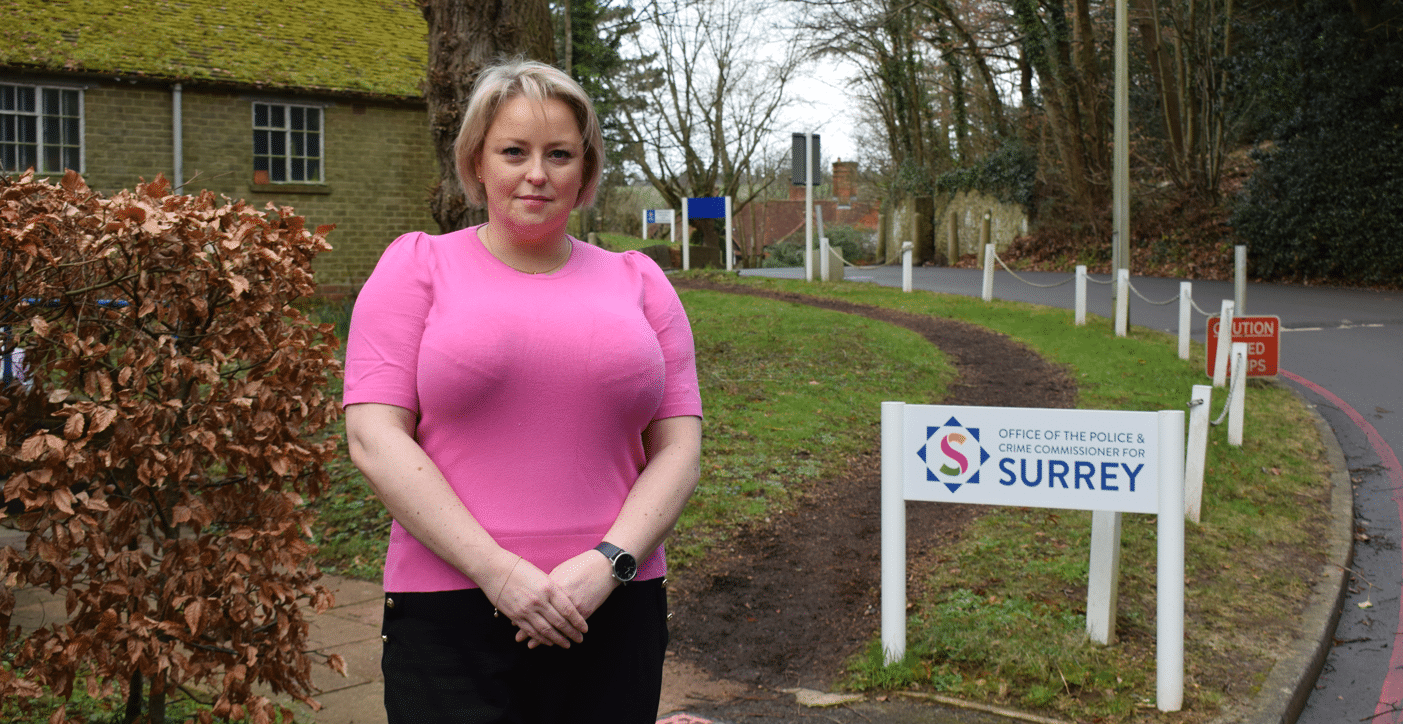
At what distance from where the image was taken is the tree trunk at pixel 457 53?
282 inches

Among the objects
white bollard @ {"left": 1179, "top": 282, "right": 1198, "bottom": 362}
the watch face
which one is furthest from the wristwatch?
white bollard @ {"left": 1179, "top": 282, "right": 1198, "bottom": 362}

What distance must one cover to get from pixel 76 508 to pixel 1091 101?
27611 millimetres

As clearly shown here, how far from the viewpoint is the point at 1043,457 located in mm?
4570

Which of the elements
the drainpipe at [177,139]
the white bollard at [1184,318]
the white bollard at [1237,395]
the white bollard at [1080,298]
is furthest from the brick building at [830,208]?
the white bollard at [1237,395]

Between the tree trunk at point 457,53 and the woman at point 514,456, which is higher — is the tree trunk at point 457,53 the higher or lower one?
the higher one

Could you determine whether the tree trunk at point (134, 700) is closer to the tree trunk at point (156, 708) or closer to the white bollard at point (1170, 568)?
the tree trunk at point (156, 708)

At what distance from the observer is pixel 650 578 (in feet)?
7.34

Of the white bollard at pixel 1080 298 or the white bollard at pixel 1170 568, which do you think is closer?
the white bollard at pixel 1170 568

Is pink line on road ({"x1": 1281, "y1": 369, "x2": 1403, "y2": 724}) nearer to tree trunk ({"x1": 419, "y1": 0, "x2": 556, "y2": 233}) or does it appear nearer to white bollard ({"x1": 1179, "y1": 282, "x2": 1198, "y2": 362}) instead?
white bollard ({"x1": 1179, "y1": 282, "x2": 1198, "y2": 362})

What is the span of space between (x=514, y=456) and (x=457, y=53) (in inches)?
227

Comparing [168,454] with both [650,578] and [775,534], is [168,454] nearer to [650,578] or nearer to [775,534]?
[650,578]

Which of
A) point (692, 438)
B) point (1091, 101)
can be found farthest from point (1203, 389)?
point (1091, 101)

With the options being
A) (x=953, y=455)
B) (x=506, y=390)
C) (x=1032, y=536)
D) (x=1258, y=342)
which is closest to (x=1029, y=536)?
(x=1032, y=536)

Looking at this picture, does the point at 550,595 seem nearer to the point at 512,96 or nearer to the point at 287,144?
the point at 512,96
